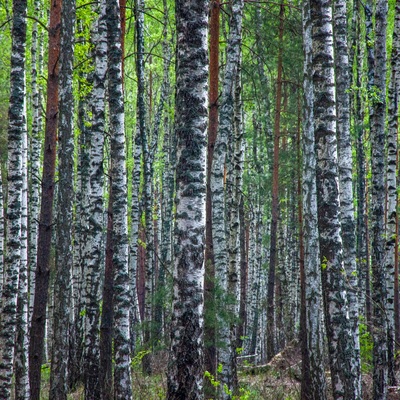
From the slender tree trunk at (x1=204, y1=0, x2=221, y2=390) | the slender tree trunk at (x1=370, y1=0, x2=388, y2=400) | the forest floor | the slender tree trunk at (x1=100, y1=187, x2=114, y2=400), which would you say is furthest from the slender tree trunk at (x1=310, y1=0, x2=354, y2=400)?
the slender tree trunk at (x1=100, y1=187, x2=114, y2=400)

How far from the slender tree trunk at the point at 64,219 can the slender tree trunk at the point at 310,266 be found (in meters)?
3.83

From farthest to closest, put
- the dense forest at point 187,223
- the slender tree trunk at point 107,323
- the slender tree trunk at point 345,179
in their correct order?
1. the slender tree trunk at point 107,323
2. the slender tree trunk at point 345,179
3. the dense forest at point 187,223

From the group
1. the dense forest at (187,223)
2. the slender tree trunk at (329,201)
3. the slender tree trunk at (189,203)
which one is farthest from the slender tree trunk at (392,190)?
the slender tree trunk at (189,203)

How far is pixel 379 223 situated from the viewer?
31.2ft

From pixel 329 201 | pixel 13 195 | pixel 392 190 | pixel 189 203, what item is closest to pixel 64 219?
pixel 13 195

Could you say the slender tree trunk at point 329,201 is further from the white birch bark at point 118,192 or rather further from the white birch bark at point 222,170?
the white birch bark at point 118,192

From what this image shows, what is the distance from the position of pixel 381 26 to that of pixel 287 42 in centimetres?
465

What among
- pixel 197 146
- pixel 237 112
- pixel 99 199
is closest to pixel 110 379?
pixel 99 199

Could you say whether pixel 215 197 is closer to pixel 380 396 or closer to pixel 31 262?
pixel 380 396

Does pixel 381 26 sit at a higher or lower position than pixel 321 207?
higher

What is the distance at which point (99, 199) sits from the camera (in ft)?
27.8

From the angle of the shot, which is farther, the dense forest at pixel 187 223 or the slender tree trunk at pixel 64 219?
the slender tree trunk at pixel 64 219

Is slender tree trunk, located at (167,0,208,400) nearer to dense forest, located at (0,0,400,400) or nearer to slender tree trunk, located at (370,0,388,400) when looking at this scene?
dense forest, located at (0,0,400,400)

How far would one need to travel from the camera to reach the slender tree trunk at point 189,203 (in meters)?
4.87
